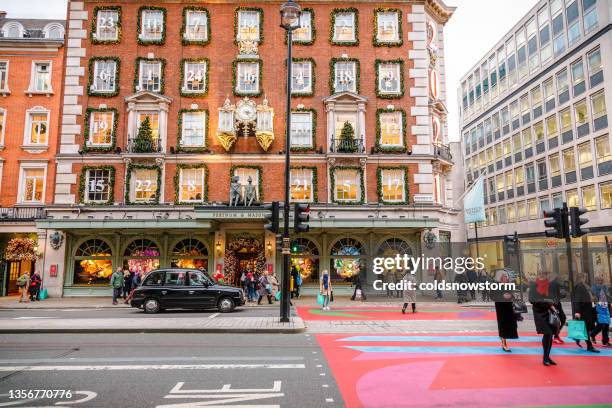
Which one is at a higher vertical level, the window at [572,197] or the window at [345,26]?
the window at [345,26]

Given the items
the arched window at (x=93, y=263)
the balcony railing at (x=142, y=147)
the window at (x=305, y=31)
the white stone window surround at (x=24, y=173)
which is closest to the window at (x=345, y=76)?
the window at (x=305, y=31)

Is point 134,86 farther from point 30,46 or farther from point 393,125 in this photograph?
point 393,125

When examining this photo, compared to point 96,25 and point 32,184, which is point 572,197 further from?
point 32,184

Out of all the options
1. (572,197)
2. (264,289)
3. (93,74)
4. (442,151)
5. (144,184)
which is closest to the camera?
(264,289)

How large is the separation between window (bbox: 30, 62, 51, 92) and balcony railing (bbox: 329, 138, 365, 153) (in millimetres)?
18831

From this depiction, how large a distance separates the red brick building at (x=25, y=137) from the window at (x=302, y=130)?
15.1 m

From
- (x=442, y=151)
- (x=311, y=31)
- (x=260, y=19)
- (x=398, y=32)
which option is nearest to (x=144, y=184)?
(x=260, y=19)

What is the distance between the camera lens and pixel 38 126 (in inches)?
1129

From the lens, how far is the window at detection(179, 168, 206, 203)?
2631cm

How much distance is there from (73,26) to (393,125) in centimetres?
2053

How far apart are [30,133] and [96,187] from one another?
6.71 m

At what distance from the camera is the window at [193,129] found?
1054 inches

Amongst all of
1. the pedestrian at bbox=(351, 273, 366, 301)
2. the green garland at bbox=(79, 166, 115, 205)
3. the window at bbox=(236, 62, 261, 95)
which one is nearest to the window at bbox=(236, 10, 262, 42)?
the window at bbox=(236, 62, 261, 95)

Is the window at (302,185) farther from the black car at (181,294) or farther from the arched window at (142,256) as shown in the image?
the black car at (181,294)
